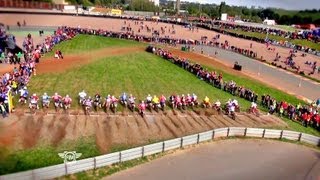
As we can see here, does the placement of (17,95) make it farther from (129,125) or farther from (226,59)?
(226,59)

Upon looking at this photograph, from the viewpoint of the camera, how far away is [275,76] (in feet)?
195

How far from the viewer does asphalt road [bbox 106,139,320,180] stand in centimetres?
2366

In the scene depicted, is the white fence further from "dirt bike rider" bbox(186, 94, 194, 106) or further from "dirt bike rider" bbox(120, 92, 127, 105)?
"dirt bike rider" bbox(120, 92, 127, 105)

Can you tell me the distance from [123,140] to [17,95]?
11.9m

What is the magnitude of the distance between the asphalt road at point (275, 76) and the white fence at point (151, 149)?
2035cm

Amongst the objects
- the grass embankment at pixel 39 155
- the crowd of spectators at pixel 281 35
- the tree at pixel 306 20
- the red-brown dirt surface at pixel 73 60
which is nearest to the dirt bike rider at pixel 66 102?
the grass embankment at pixel 39 155

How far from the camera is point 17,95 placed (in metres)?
33.0

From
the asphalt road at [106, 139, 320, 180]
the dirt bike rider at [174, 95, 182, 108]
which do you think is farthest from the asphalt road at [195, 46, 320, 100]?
the asphalt road at [106, 139, 320, 180]

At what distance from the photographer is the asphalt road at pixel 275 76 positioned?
52.6 meters

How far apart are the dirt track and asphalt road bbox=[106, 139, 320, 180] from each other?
298 cm

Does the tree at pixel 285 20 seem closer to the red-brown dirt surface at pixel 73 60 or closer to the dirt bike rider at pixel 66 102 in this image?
the red-brown dirt surface at pixel 73 60

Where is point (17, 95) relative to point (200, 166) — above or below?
above

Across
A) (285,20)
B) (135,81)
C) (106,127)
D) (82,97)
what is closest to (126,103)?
(82,97)

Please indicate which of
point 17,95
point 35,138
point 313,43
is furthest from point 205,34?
point 35,138
